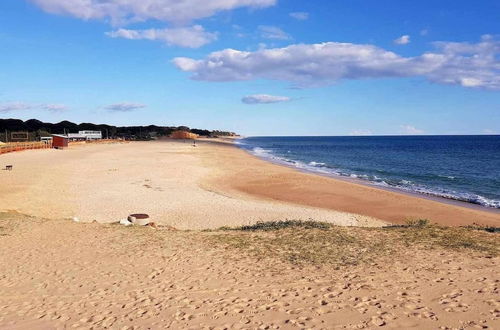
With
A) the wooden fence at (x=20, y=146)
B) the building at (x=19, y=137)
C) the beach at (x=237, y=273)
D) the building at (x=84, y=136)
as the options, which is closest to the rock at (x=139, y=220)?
the beach at (x=237, y=273)

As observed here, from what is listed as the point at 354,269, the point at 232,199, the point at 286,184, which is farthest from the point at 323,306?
the point at 286,184

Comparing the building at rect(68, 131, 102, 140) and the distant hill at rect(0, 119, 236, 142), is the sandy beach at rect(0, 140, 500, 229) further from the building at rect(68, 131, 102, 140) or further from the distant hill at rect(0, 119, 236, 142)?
the building at rect(68, 131, 102, 140)

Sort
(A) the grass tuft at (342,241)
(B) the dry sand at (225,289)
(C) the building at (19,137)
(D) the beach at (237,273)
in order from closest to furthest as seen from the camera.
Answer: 1. (B) the dry sand at (225,289)
2. (D) the beach at (237,273)
3. (A) the grass tuft at (342,241)
4. (C) the building at (19,137)

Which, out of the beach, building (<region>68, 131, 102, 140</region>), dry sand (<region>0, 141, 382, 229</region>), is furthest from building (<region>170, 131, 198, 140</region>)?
the beach

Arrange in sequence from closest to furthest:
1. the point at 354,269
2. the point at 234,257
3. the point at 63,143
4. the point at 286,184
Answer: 1. the point at 354,269
2. the point at 234,257
3. the point at 286,184
4. the point at 63,143

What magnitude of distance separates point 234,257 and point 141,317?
370cm

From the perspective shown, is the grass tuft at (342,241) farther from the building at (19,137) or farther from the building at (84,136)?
the building at (84,136)

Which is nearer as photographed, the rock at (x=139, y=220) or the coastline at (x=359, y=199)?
the rock at (x=139, y=220)

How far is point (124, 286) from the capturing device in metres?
8.65

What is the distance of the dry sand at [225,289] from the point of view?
683cm

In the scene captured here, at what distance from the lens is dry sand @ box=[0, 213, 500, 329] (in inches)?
269

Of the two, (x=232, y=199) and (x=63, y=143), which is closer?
(x=232, y=199)

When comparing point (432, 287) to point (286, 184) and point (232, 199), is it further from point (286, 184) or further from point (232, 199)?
point (286, 184)

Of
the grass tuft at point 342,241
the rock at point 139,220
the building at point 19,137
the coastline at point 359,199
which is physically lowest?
the coastline at point 359,199
